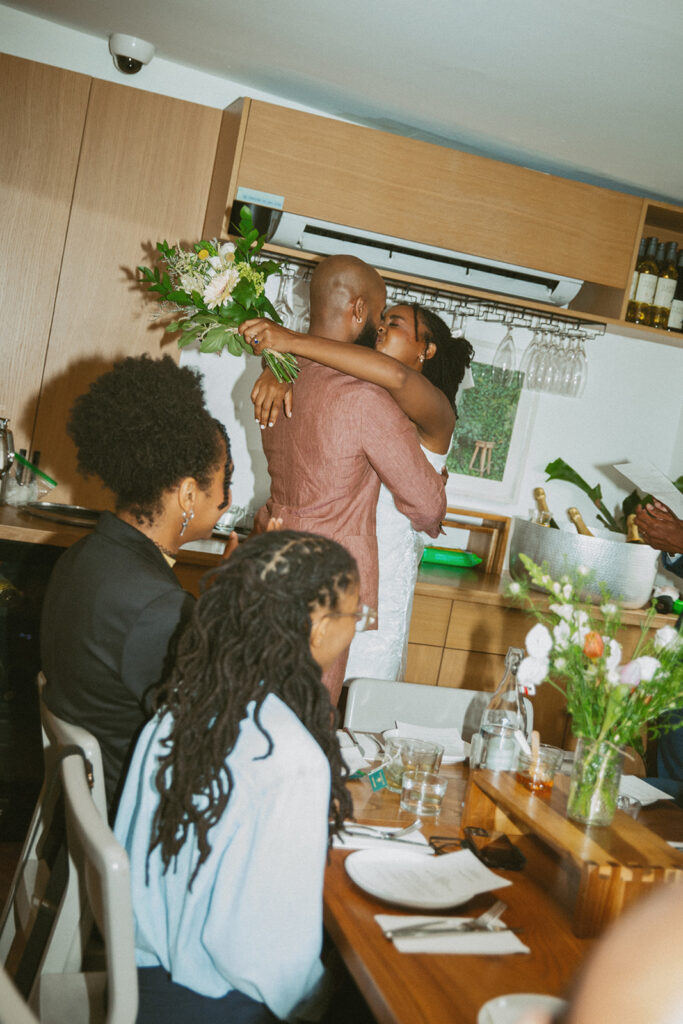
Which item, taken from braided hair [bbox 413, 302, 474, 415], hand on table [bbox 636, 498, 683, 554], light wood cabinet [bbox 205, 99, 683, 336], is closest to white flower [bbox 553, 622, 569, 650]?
braided hair [bbox 413, 302, 474, 415]

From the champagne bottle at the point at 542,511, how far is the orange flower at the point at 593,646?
2096 millimetres

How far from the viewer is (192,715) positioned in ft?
3.88

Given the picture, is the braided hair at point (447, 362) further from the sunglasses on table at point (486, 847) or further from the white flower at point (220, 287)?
the sunglasses on table at point (486, 847)

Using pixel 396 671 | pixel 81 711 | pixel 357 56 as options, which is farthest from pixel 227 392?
pixel 81 711

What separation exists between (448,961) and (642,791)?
91 centimetres

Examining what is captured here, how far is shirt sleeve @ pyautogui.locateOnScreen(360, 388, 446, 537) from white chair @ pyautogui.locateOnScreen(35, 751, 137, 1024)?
1.00 m

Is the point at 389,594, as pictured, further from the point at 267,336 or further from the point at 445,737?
the point at 267,336

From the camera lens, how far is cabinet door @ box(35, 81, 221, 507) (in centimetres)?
303

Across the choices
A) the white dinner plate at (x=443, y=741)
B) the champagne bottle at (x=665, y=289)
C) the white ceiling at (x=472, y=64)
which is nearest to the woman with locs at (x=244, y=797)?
the white dinner plate at (x=443, y=741)

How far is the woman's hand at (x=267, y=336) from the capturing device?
6.24 feet

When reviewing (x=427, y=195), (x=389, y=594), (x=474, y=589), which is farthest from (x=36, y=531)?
(x=427, y=195)

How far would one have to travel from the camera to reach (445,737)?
1.88 m

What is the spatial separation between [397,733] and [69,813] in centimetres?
83

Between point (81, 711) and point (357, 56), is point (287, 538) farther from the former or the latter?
point (357, 56)
